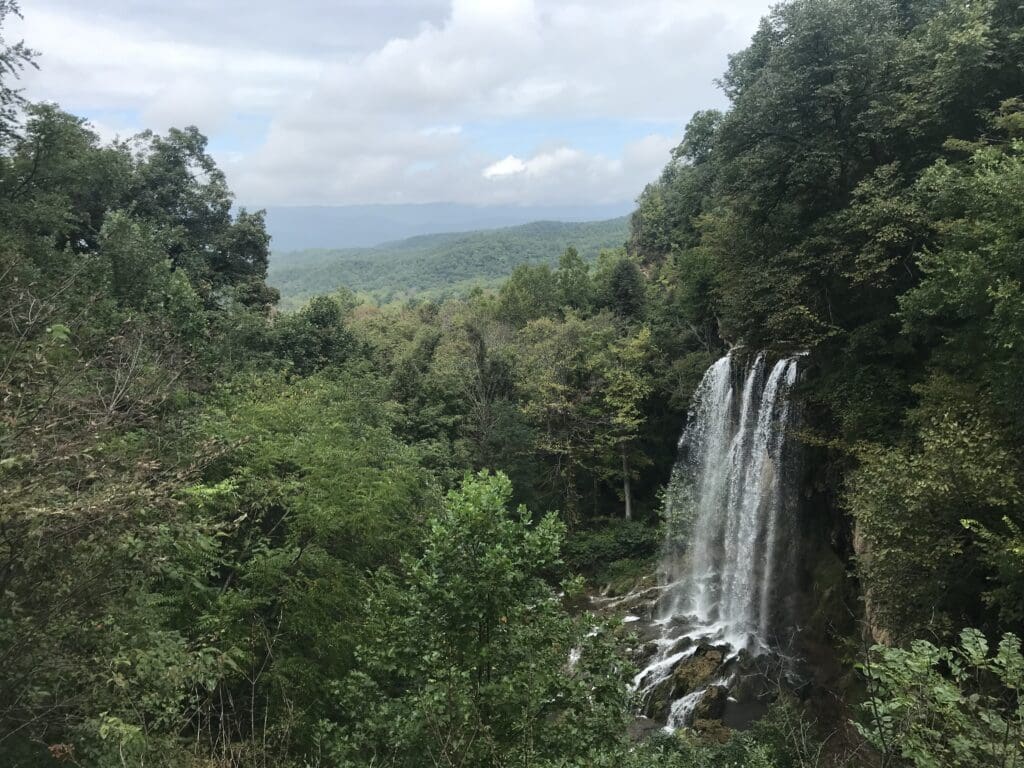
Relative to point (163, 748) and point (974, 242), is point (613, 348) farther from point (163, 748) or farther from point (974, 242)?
point (163, 748)

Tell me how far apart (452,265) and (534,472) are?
110166mm

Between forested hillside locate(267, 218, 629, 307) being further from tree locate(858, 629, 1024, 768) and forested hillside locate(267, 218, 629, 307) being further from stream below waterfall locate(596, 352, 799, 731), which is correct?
tree locate(858, 629, 1024, 768)

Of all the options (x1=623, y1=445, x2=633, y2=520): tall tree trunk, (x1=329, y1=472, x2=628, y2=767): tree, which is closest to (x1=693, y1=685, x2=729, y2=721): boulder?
(x1=329, y1=472, x2=628, y2=767): tree

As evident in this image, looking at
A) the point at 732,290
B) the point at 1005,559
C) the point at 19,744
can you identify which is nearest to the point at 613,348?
the point at 732,290

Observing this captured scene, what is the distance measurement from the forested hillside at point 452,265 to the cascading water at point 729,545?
86743 mm

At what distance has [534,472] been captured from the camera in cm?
2631

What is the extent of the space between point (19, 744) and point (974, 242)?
47.8ft

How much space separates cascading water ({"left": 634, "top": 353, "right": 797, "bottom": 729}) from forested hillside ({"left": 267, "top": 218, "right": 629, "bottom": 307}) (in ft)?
285

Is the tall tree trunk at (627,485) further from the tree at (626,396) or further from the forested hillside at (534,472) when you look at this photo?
the forested hillside at (534,472)

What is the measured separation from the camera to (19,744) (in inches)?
214

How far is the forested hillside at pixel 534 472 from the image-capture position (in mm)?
5461

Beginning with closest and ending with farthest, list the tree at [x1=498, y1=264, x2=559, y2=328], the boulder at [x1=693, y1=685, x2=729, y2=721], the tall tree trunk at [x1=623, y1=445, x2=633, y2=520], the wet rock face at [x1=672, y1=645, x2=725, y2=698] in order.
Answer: the boulder at [x1=693, y1=685, x2=729, y2=721] → the wet rock face at [x1=672, y1=645, x2=725, y2=698] → the tall tree trunk at [x1=623, y1=445, x2=633, y2=520] → the tree at [x1=498, y1=264, x2=559, y2=328]

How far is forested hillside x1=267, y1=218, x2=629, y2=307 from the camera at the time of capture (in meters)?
118

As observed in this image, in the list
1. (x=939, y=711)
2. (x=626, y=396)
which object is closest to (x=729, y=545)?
(x=626, y=396)
